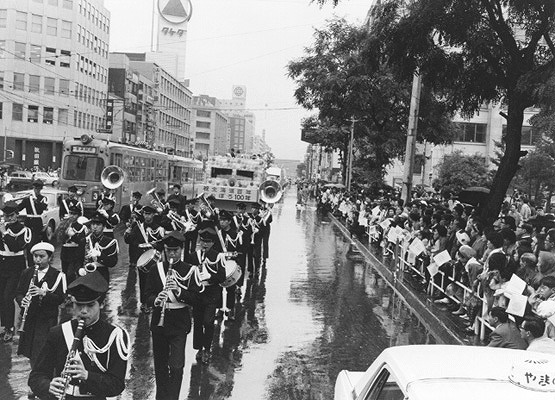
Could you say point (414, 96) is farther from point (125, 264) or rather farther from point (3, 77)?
point (3, 77)

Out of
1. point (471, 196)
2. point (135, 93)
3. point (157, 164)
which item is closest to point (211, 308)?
point (471, 196)

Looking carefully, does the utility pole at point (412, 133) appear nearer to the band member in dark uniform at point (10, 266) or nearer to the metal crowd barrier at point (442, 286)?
the metal crowd barrier at point (442, 286)

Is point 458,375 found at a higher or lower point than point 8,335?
higher

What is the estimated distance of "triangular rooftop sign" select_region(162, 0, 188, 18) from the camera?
16601cm

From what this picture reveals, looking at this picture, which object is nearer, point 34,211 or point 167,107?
point 34,211

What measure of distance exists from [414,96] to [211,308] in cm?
1395

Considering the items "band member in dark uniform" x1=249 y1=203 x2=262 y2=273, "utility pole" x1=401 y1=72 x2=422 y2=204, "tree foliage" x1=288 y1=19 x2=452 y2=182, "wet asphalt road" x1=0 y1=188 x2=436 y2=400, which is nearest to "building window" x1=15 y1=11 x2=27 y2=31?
"tree foliage" x1=288 y1=19 x2=452 y2=182

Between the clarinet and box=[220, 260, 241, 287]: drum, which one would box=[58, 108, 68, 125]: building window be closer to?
box=[220, 260, 241, 287]: drum

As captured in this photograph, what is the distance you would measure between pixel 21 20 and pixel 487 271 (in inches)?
2768

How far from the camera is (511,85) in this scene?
16812mm

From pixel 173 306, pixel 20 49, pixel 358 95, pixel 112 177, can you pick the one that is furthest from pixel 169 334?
pixel 20 49

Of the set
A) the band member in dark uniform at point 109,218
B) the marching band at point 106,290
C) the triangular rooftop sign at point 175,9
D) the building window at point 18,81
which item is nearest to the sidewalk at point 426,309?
the marching band at point 106,290

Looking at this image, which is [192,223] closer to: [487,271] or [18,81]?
[487,271]

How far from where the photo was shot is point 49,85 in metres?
72.1
